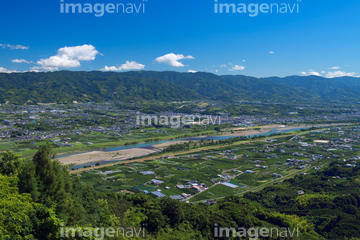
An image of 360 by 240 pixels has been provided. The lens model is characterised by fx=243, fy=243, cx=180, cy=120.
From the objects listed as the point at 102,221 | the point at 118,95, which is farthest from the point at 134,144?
the point at 118,95

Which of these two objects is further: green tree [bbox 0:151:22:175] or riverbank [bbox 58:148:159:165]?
riverbank [bbox 58:148:159:165]

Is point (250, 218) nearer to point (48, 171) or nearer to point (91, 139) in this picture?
point (48, 171)

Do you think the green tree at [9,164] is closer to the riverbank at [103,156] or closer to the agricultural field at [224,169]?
the agricultural field at [224,169]

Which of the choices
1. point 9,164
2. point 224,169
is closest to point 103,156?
point 224,169

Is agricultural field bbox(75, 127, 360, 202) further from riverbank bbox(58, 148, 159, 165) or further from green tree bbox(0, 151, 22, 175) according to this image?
green tree bbox(0, 151, 22, 175)

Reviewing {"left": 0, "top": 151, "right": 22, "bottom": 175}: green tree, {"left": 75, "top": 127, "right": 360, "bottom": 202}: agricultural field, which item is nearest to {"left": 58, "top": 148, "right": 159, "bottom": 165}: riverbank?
{"left": 75, "top": 127, "right": 360, "bottom": 202}: agricultural field

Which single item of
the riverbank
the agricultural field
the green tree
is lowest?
the agricultural field

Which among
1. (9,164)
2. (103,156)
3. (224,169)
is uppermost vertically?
(9,164)

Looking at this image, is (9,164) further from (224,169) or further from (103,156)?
(103,156)

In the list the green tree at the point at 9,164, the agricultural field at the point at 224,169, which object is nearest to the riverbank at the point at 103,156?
the agricultural field at the point at 224,169

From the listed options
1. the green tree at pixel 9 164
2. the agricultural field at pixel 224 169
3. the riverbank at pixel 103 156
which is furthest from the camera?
the riverbank at pixel 103 156

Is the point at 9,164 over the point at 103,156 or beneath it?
over
